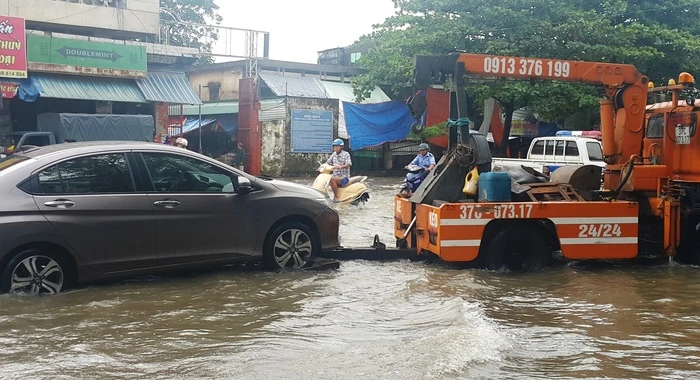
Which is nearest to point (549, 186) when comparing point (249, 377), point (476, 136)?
point (476, 136)

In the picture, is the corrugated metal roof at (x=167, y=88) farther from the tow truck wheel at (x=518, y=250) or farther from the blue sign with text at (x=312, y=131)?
the tow truck wheel at (x=518, y=250)

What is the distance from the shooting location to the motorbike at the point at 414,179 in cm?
1280

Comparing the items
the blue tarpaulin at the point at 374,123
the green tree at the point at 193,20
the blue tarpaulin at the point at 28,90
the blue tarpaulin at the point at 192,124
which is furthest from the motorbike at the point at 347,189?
the green tree at the point at 193,20

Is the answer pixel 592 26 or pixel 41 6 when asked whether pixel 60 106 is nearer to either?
pixel 41 6

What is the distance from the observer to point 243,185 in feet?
25.7

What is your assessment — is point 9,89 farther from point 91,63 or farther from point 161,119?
point 161,119

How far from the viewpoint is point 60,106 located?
2233cm

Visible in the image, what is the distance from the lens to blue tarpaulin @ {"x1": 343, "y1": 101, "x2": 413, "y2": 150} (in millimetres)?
28672

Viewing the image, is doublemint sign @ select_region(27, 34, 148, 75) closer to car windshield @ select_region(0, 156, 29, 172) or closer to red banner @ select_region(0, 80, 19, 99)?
red banner @ select_region(0, 80, 19, 99)

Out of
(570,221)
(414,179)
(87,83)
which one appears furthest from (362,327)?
(87,83)

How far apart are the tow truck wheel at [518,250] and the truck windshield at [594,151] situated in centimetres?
924

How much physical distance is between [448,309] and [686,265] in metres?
4.42

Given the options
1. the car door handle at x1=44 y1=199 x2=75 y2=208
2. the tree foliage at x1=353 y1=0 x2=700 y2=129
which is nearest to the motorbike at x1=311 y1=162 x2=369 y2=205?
the tree foliage at x1=353 y1=0 x2=700 y2=129

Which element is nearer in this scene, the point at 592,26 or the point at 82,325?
the point at 82,325
